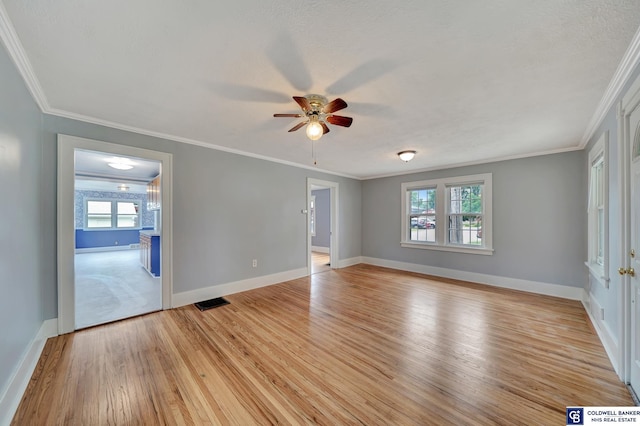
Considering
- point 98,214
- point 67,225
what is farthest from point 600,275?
point 98,214

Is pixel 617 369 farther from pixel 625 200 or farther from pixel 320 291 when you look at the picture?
pixel 320 291

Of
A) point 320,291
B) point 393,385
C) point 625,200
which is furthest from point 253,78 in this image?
point 320,291

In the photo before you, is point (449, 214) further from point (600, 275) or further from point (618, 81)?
point (618, 81)

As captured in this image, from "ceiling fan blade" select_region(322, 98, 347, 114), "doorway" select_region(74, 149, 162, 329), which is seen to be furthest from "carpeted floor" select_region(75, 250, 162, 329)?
"ceiling fan blade" select_region(322, 98, 347, 114)

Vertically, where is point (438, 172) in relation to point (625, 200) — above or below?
above

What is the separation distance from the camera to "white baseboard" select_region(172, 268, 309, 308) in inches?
140

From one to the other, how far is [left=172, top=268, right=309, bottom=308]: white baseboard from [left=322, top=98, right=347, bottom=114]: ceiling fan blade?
10.6 feet

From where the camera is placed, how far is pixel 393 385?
74.4 inches

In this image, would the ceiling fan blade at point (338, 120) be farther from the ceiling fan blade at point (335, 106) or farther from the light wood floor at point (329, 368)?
the light wood floor at point (329, 368)

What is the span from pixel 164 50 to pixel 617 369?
4.27 metres

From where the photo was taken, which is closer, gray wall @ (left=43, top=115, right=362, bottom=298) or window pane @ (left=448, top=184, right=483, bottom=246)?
gray wall @ (left=43, top=115, right=362, bottom=298)

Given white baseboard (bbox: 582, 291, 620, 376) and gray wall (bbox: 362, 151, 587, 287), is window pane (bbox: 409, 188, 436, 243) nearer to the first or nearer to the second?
gray wall (bbox: 362, 151, 587, 287)

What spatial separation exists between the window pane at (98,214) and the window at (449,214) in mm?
10868

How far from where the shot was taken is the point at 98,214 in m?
9.27
